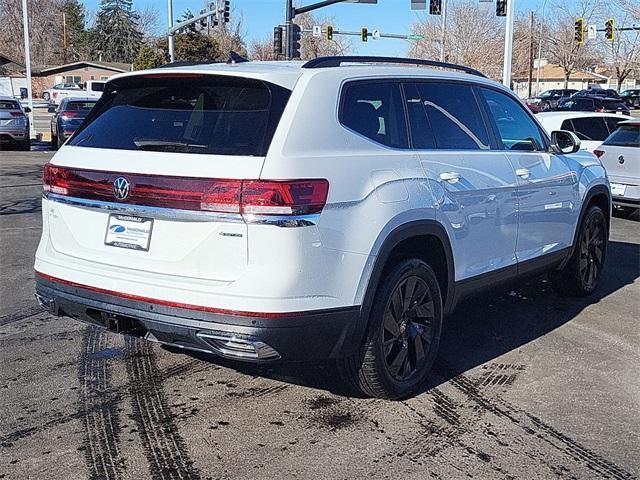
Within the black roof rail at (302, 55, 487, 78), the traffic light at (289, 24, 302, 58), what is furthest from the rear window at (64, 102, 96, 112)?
the black roof rail at (302, 55, 487, 78)

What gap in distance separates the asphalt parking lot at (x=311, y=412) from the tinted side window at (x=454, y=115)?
148cm

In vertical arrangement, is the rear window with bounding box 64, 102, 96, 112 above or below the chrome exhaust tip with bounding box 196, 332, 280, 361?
above

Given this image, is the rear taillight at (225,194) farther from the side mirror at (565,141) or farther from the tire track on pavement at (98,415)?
the side mirror at (565,141)

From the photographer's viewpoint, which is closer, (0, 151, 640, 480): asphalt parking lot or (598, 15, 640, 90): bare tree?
(0, 151, 640, 480): asphalt parking lot

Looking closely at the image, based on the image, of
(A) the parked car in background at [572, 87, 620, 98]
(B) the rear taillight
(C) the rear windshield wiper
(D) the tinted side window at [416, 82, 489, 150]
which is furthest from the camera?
(A) the parked car in background at [572, 87, 620, 98]

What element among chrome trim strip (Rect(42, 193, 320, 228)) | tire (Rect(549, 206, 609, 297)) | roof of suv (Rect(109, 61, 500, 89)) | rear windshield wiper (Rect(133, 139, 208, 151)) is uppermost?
roof of suv (Rect(109, 61, 500, 89))

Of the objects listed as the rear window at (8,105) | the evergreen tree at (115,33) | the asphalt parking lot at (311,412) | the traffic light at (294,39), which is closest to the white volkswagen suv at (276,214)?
the asphalt parking lot at (311,412)

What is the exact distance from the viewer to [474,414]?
171 inches

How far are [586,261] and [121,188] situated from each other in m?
4.61

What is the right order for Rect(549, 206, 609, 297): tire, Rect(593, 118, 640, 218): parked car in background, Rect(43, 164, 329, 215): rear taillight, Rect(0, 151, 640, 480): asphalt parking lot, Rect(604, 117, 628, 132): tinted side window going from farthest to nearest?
1. Rect(604, 117, 628, 132): tinted side window
2. Rect(593, 118, 640, 218): parked car in background
3. Rect(549, 206, 609, 297): tire
4. Rect(0, 151, 640, 480): asphalt parking lot
5. Rect(43, 164, 329, 215): rear taillight

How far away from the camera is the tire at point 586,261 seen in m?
6.75

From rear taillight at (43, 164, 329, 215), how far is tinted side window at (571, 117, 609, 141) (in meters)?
11.2

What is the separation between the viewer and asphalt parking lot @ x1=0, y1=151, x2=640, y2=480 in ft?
12.2

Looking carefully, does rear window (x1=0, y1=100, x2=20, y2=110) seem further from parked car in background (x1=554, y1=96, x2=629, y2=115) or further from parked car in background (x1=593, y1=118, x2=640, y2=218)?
parked car in background (x1=554, y1=96, x2=629, y2=115)
